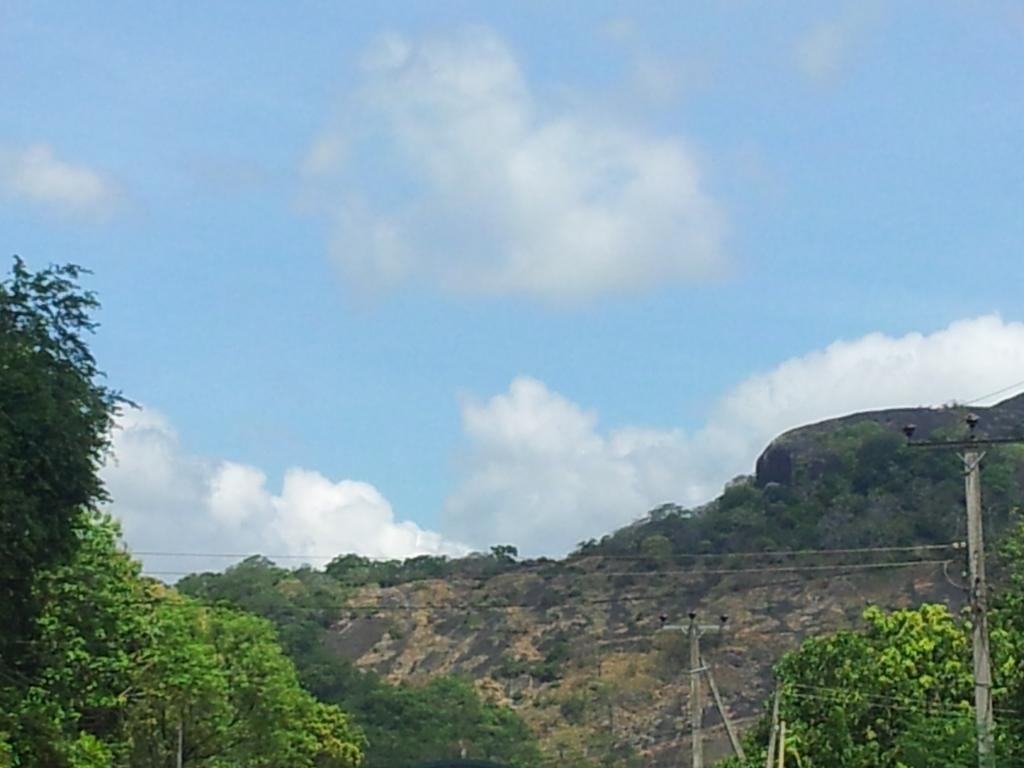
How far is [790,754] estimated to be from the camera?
56.5 metres

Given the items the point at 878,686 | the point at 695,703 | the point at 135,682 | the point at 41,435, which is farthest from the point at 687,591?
the point at 41,435

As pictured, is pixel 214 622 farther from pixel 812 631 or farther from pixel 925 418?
pixel 925 418

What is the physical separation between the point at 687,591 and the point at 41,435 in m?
116

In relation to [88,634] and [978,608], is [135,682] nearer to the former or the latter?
[88,634]

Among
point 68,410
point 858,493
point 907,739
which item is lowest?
point 907,739

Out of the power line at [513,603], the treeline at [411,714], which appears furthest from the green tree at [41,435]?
the power line at [513,603]

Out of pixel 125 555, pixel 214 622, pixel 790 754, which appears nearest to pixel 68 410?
pixel 125 555

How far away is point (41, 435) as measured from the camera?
38312 millimetres

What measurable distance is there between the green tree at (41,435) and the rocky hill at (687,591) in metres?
→ 76.6

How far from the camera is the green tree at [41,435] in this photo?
1476 inches

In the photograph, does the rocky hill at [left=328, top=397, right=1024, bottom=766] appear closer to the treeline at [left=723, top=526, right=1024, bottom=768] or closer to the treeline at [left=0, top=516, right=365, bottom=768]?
the treeline at [left=0, top=516, right=365, bottom=768]

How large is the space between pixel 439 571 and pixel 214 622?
105846 millimetres

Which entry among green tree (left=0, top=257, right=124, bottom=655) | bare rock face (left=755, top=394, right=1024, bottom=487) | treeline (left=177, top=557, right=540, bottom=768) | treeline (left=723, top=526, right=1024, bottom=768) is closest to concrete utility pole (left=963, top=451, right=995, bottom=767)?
treeline (left=723, top=526, right=1024, bottom=768)

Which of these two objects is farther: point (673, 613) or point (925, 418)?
point (925, 418)
